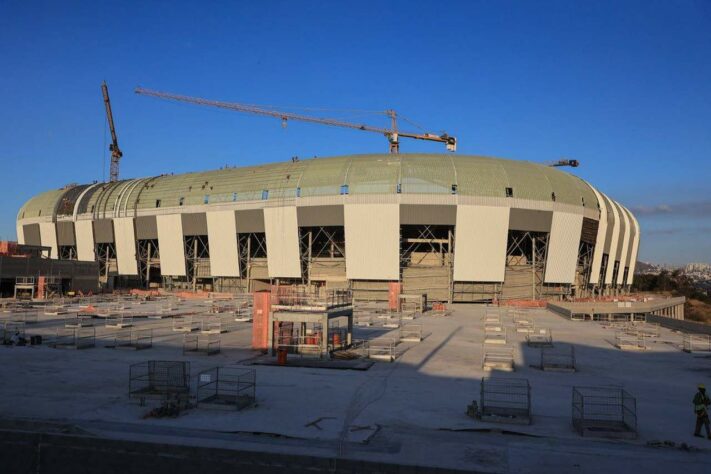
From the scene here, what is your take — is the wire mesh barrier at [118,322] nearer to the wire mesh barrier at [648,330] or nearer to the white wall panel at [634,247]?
the wire mesh barrier at [648,330]

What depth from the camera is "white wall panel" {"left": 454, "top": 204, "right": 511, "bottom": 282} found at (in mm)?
73562

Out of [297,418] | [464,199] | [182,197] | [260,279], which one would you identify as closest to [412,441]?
[297,418]

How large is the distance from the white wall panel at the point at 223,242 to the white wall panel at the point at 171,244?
6805 mm

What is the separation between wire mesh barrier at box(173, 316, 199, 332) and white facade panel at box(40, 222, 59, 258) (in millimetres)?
71295

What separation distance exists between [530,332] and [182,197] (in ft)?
222

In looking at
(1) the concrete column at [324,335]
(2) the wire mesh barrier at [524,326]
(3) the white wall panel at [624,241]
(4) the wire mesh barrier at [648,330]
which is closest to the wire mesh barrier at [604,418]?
(1) the concrete column at [324,335]

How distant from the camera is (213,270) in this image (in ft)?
290

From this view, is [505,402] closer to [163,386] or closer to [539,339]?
[163,386]

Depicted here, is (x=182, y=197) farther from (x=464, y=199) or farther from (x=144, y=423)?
(x=144, y=423)

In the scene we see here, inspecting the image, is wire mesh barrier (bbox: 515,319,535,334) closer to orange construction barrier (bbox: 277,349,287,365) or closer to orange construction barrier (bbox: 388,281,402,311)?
orange construction barrier (bbox: 388,281,402,311)

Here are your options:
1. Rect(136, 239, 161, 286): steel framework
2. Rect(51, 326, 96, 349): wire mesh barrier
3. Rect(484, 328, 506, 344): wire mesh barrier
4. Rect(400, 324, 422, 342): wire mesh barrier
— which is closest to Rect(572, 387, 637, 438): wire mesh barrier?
Rect(484, 328, 506, 344): wire mesh barrier

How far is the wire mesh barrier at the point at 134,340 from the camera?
1210 inches

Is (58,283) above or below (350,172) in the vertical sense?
below

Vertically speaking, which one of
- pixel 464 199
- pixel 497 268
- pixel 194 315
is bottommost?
pixel 194 315
